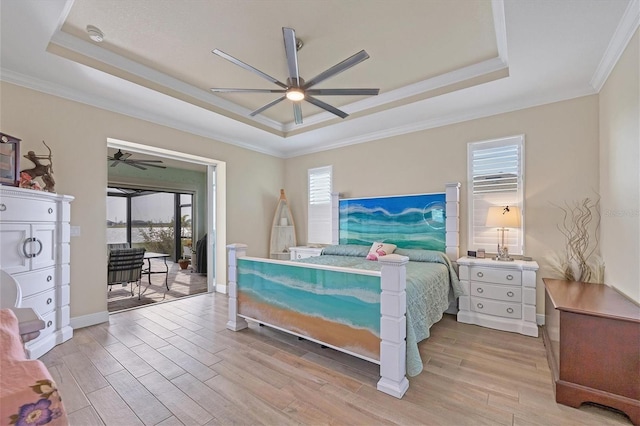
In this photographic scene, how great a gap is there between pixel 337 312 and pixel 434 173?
2.69 metres

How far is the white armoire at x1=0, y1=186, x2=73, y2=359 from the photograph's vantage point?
240 cm

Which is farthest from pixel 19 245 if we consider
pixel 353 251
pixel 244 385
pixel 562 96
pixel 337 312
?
pixel 562 96

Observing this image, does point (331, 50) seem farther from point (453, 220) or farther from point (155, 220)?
point (155, 220)

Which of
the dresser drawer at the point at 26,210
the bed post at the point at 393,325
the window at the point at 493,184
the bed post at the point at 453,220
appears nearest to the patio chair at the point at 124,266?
the dresser drawer at the point at 26,210

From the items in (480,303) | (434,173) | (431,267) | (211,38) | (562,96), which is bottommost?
(480,303)

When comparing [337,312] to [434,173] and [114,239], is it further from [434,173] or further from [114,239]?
[114,239]

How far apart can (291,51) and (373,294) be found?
1.97 meters

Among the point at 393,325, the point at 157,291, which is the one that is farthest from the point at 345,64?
the point at 157,291

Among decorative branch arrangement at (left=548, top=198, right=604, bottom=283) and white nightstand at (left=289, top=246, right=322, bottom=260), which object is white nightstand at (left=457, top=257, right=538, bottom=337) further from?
white nightstand at (left=289, top=246, right=322, bottom=260)

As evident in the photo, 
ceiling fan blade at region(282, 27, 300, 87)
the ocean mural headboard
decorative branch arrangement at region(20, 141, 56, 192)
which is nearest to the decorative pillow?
the ocean mural headboard

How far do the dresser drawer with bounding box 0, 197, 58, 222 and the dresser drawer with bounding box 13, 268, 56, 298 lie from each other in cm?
50

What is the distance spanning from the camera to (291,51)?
2.12 meters

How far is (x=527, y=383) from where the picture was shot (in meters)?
2.15

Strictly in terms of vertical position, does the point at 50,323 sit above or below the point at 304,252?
below
